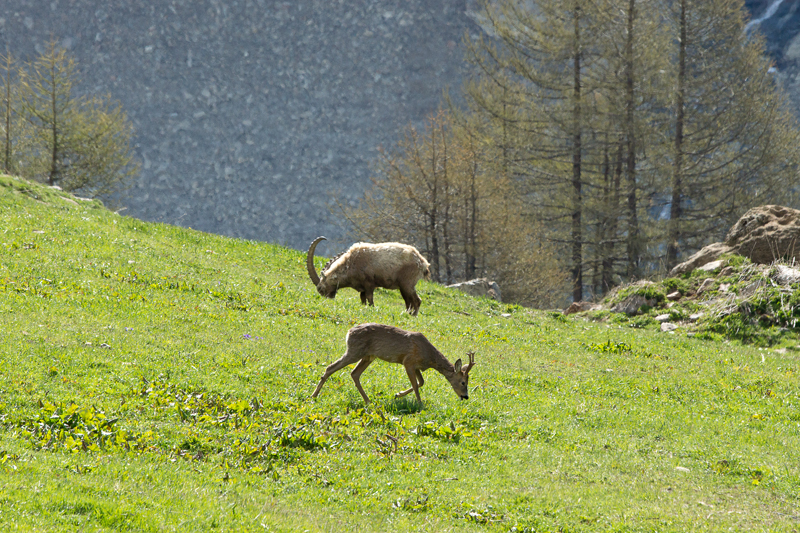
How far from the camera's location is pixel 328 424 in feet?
34.2

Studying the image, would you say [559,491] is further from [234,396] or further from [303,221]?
[303,221]

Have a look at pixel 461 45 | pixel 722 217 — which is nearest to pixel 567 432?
pixel 722 217

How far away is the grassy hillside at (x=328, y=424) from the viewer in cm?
783

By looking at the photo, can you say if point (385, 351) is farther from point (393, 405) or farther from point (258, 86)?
point (258, 86)

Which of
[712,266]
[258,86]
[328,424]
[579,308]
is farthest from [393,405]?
[258,86]

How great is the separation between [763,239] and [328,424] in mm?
21201

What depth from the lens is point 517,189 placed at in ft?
165

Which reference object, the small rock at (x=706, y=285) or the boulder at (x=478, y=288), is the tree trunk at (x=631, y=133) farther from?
the small rock at (x=706, y=285)

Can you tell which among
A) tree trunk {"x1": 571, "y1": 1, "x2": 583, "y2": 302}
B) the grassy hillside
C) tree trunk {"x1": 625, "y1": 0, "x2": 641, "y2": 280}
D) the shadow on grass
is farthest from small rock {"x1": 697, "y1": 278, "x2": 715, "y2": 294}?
tree trunk {"x1": 571, "y1": 1, "x2": 583, "y2": 302}

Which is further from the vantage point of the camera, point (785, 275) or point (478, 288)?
point (478, 288)

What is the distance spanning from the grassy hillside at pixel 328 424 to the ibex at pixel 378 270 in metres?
1.28

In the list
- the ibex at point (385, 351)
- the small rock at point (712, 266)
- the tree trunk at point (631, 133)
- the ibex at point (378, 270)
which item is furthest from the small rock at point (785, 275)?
the tree trunk at point (631, 133)

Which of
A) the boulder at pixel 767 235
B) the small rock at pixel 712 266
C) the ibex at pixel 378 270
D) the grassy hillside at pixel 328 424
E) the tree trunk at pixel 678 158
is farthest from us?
the tree trunk at pixel 678 158

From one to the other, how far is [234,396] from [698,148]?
133 ft
